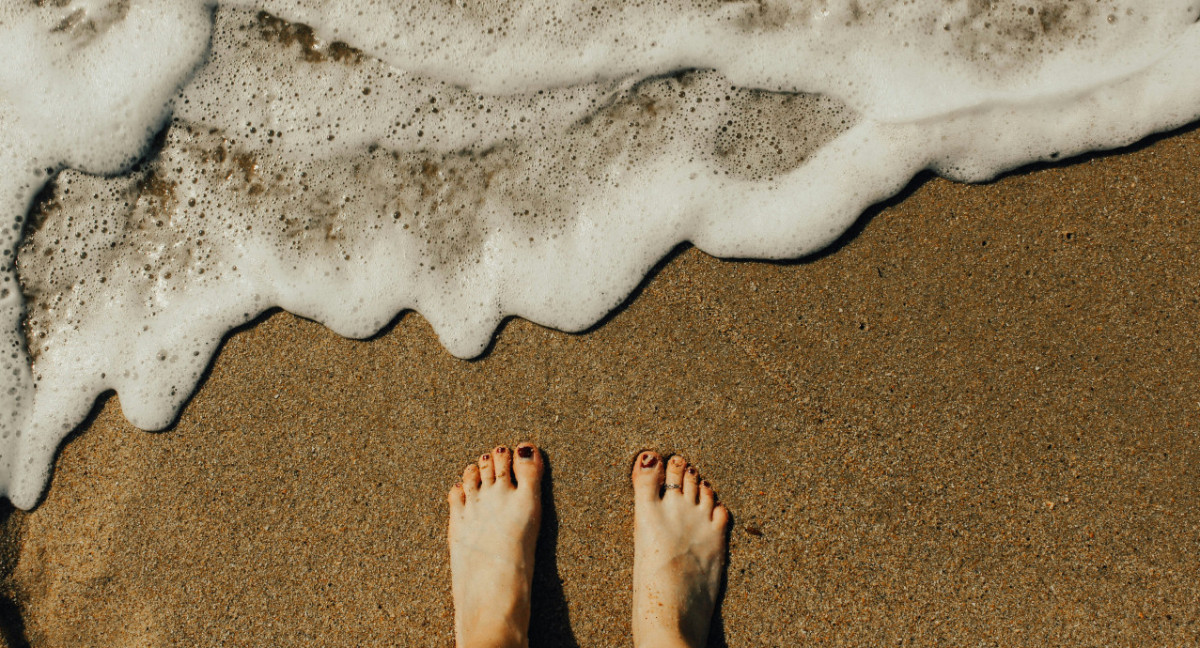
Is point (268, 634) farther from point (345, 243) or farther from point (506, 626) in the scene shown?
point (345, 243)

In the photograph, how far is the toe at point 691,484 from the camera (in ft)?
5.82

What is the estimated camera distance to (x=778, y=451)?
176cm

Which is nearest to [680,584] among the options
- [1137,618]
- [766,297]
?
[766,297]

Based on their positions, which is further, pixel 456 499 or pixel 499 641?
pixel 456 499

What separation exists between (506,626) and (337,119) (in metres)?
1.64

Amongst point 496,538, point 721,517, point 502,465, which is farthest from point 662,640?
point 502,465

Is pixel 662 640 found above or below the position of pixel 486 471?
below

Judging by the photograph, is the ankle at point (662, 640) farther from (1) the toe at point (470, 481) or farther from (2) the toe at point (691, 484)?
(1) the toe at point (470, 481)

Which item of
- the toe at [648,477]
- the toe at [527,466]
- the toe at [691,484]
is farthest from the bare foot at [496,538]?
the toe at [691,484]

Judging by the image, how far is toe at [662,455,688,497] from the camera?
178 centimetres

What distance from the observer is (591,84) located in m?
1.88

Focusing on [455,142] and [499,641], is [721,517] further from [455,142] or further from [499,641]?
[455,142]

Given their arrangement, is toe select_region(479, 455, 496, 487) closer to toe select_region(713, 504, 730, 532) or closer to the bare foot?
the bare foot

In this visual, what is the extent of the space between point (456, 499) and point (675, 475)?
662mm
